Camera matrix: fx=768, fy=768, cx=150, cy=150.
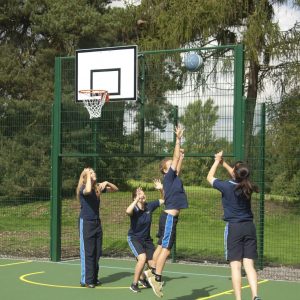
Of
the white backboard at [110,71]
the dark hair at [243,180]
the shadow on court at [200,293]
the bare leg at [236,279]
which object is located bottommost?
the shadow on court at [200,293]

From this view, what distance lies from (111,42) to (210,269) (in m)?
18.4

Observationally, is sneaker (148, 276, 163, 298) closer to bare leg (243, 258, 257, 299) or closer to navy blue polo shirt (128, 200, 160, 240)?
bare leg (243, 258, 257, 299)

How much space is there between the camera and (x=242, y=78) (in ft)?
45.4

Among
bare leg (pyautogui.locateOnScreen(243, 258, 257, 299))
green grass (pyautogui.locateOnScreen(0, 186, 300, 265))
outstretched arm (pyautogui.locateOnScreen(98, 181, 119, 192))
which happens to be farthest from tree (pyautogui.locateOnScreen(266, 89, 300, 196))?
bare leg (pyautogui.locateOnScreen(243, 258, 257, 299))

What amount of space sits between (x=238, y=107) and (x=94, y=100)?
9.69 feet

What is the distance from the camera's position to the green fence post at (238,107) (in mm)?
13664

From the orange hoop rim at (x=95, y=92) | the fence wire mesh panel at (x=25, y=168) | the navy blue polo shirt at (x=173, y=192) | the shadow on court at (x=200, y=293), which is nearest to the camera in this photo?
the navy blue polo shirt at (x=173, y=192)

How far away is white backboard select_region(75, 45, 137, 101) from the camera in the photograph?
14727 millimetres

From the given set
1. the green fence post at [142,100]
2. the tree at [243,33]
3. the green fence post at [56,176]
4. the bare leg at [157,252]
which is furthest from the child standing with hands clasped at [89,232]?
the tree at [243,33]

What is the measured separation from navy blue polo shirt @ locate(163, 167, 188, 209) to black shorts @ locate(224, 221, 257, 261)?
59.7 inches

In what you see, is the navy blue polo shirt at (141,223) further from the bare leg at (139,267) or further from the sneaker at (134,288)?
the sneaker at (134,288)

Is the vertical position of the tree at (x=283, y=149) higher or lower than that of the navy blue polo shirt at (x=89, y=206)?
higher

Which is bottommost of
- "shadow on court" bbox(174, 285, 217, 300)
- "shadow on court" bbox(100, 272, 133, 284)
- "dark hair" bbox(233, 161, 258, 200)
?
"shadow on court" bbox(100, 272, 133, 284)

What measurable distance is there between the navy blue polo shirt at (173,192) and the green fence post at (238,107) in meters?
2.83
